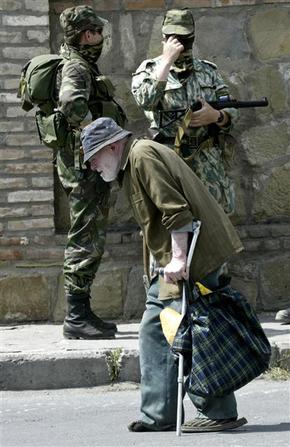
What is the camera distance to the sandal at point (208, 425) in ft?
19.5

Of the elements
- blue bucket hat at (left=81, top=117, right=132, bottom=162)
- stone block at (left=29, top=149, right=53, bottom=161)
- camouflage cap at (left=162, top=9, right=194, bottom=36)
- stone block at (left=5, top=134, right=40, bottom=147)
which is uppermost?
camouflage cap at (left=162, top=9, right=194, bottom=36)

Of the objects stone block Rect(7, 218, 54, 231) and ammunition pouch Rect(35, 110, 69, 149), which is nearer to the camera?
ammunition pouch Rect(35, 110, 69, 149)

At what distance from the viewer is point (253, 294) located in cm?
909

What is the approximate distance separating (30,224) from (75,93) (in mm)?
1393

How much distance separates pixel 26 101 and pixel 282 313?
2250 millimetres

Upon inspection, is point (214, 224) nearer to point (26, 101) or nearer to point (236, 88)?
point (26, 101)

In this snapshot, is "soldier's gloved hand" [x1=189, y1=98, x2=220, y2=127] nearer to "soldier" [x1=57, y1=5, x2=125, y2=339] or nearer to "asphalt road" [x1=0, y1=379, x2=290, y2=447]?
"soldier" [x1=57, y1=5, x2=125, y2=339]

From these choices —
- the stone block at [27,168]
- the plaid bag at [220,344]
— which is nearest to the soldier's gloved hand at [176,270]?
the plaid bag at [220,344]

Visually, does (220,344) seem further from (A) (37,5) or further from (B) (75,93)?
(A) (37,5)

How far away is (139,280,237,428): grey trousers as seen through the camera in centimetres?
596

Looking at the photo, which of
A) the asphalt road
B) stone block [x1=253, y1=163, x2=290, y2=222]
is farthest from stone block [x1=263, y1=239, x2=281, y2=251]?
the asphalt road

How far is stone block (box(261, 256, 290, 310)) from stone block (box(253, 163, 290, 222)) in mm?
354

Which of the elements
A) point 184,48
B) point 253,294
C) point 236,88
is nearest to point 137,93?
point 184,48

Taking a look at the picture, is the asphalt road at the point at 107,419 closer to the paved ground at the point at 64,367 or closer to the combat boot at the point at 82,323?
the paved ground at the point at 64,367
